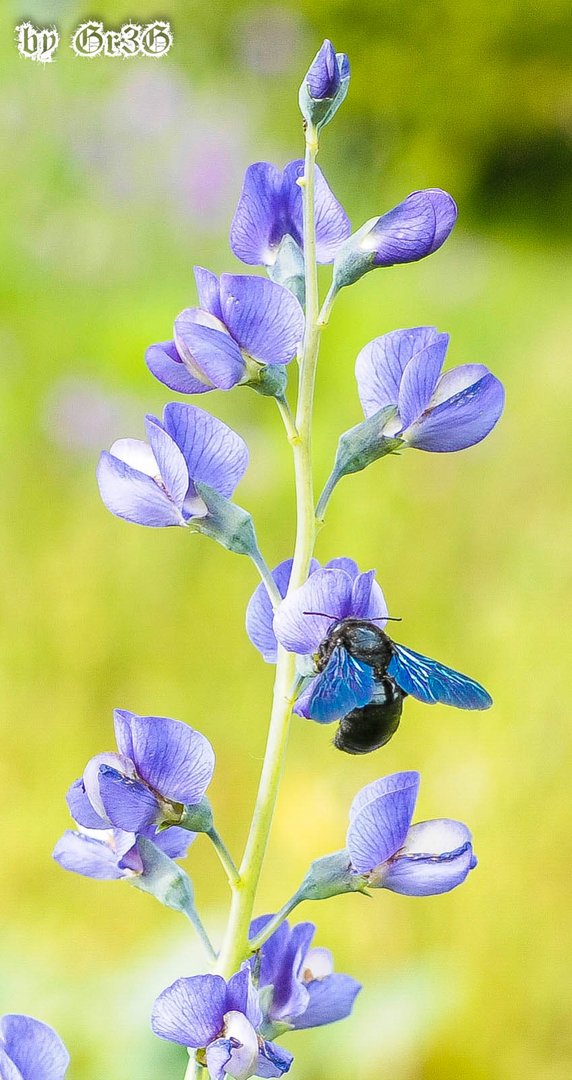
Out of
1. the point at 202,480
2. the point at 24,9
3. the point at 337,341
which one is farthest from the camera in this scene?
the point at 337,341

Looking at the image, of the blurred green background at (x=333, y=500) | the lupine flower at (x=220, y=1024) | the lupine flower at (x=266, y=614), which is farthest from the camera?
the blurred green background at (x=333, y=500)

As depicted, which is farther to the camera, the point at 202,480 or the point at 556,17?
the point at 556,17

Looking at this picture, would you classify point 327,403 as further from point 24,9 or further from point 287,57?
point 24,9

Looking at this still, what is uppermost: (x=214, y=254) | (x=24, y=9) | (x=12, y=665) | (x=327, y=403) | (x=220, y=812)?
(x=24, y=9)

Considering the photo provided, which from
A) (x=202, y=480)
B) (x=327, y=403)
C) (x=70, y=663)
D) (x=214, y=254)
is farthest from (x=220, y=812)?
(x=202, y=480)

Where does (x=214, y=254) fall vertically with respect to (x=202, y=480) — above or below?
above

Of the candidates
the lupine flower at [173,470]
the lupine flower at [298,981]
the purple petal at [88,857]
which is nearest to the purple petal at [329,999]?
the lupine flower at [298,981]

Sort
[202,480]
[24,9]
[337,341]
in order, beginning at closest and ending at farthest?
[202,480], [24,9], [337,341]

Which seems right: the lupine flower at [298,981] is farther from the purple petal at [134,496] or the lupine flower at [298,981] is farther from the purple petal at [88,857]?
the purple petal at [134,496]
